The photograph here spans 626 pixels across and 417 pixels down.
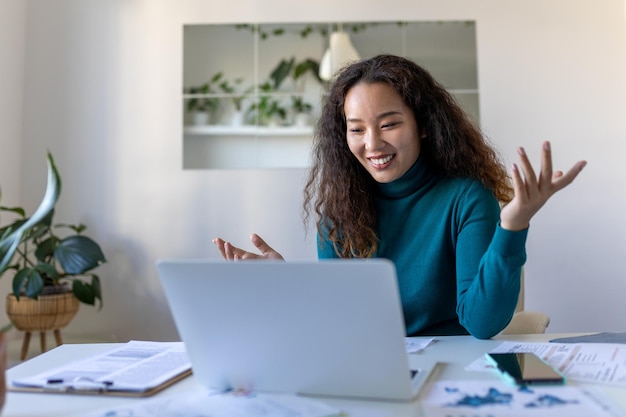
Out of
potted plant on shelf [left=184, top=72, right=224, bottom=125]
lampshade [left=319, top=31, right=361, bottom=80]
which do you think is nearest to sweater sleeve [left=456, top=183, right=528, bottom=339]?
lampshade [left=319, top=31, right=361, bottom=80]

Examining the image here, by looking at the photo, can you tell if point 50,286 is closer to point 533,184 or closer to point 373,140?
point 373,140

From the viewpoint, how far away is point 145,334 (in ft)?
11.4

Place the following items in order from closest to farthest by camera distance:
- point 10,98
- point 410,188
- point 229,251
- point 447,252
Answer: point 229,251 → point 447,252 → point 410,188 → point 10,98

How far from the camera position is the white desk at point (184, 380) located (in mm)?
732

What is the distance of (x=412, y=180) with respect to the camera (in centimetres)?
152

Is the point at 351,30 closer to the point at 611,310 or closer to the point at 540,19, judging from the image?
the point at 540,19

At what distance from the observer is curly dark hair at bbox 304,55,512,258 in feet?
4.96

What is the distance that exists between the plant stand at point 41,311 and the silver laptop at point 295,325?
8.10 ft

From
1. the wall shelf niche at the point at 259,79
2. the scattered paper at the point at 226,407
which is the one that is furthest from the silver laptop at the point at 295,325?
the wall shelf niche at the point at 259,79

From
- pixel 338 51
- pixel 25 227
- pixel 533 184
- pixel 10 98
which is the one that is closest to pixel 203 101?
pixel 338 51

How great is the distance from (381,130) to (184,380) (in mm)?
827

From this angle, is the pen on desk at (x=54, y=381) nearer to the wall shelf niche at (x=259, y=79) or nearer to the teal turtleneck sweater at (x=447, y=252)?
the teal turtleneck sweater at (x=447, y=252)

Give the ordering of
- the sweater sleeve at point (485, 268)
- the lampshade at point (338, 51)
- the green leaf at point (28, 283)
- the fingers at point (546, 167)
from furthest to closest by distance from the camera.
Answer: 1. the lampshade at point (338, 51)
2. the green leaf at point (28, 283)
3. the sweater sleeve at point (485, 268)
4. the fingers at point (546, 167)

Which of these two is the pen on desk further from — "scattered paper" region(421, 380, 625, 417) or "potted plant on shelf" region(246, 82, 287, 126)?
"potted plant on shelf" region(246, 82, 287, 126)
